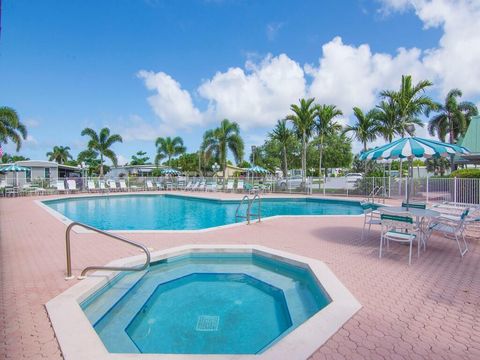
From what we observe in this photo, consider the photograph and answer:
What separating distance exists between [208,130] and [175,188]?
6497 millimetres

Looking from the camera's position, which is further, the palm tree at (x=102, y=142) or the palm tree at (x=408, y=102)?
the palm tree at (x=102, y=142)

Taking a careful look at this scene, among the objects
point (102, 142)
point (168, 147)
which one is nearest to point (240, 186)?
point (102, 142)

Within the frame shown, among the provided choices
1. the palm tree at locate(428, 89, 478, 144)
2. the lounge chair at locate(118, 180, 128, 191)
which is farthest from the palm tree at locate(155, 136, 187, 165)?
the palm tree at locate(428, 89, 478, 144)

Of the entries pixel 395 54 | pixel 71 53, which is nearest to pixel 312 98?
pixel 395 54

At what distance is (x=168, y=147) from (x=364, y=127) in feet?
81.5

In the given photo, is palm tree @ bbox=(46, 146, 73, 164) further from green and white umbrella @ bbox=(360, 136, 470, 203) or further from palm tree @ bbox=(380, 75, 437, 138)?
green and white umbrella @ bbox=(360, 136, 470, 203)

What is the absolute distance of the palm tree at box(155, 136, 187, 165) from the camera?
122ft

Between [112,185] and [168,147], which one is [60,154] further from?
[112,185]

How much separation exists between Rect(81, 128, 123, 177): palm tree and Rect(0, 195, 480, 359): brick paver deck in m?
24.6

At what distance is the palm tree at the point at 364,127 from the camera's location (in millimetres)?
19458

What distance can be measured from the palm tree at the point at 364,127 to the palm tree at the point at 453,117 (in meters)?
8.66

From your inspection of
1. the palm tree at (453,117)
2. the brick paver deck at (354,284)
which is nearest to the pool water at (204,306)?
the brick paver deck at (354,284)

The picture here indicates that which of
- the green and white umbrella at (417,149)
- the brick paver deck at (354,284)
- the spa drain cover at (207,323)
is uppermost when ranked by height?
the green and white umbrella at (417,149)

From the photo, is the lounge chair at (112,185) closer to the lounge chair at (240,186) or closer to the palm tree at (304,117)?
the lounge chair at (240,186)
